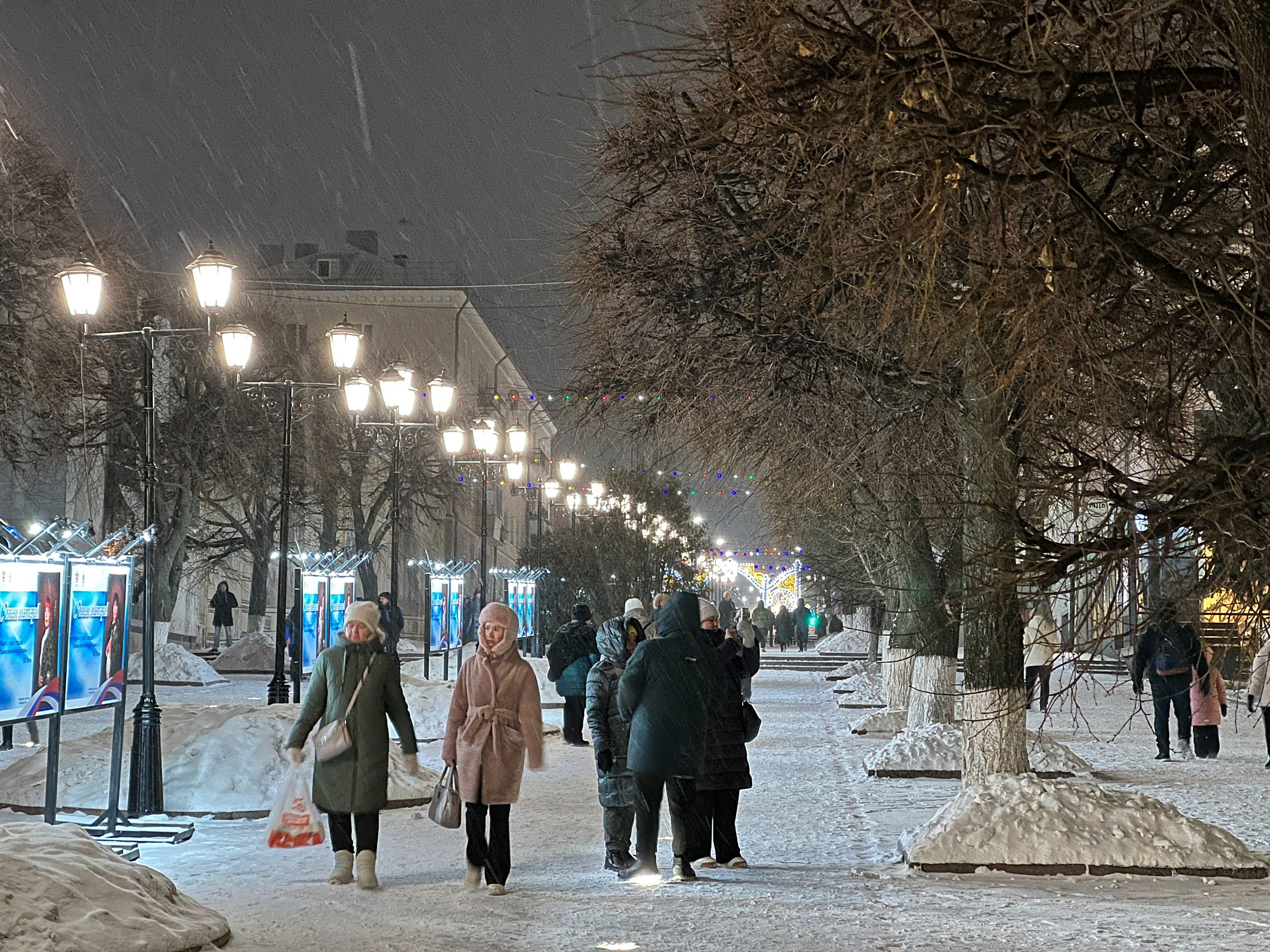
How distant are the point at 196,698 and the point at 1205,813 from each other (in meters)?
19.1

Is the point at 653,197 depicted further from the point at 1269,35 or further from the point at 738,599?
the point at 738,599

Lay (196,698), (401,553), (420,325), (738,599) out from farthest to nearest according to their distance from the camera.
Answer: (738,599), (420,325), (401,553), (196,698)

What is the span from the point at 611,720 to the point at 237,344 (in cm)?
814

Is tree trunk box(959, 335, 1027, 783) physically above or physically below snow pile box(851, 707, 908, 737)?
above

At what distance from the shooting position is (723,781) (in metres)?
10.2

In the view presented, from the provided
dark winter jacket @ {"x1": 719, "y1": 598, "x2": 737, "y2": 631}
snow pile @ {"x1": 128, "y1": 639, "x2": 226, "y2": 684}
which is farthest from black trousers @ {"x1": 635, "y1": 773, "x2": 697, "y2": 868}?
dark winter jacket @ {"x1": 719, "y1": 598, "x2": 737, "y2": 631}

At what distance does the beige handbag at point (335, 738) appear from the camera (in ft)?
30.6

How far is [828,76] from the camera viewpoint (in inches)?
290

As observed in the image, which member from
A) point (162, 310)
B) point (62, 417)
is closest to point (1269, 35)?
point (62, 417)

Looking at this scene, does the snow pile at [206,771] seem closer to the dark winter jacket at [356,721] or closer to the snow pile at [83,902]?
the dark winter jacket at [356,721]

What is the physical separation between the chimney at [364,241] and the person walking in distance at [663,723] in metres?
62.2

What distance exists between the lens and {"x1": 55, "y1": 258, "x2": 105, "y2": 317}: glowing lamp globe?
46.6ft

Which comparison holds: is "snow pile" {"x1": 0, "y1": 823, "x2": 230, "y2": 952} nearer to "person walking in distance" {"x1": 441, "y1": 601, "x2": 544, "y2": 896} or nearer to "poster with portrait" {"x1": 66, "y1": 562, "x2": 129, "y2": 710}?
"person walking in distance" {"x1": 441, "y1": 601, "x2": 544, "y2": 896}

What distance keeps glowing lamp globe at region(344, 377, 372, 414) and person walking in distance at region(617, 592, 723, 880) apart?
11.0 m
